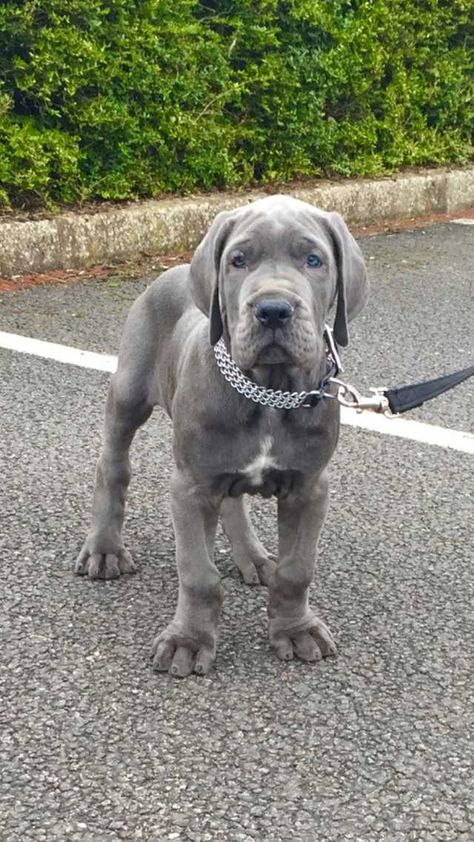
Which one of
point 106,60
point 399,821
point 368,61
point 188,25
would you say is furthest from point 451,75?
point 399,821

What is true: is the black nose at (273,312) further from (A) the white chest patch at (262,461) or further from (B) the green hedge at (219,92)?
(B) the green hedge at (219,92)

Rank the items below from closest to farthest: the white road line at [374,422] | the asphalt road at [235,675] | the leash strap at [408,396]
→ the asphalt road at [235,675] → the leash strap at [408,396] → the white road line at [374,422]

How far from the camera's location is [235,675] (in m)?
3.52

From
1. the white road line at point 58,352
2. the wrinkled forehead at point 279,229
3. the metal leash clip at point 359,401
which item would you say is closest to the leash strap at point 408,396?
the metal leash clip at point 359,401

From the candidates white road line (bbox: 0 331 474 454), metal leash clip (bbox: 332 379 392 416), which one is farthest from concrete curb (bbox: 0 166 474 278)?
metal leash clip (bbox: 332 379 392 416)

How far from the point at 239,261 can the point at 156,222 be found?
204 inches

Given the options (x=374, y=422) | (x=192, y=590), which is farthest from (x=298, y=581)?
(x=374, y=422)

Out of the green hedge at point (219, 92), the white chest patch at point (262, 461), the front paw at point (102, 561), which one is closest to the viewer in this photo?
the white chest patch at point (262, 461)

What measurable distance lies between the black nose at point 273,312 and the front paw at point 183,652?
894 mm

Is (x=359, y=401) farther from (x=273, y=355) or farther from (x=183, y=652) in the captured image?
(x=183, y=652)

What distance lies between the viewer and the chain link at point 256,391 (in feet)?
11.2

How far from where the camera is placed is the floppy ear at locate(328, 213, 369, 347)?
3492 mm

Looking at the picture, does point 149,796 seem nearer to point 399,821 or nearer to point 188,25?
point 399,821

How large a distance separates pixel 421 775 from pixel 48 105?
5.95 m
